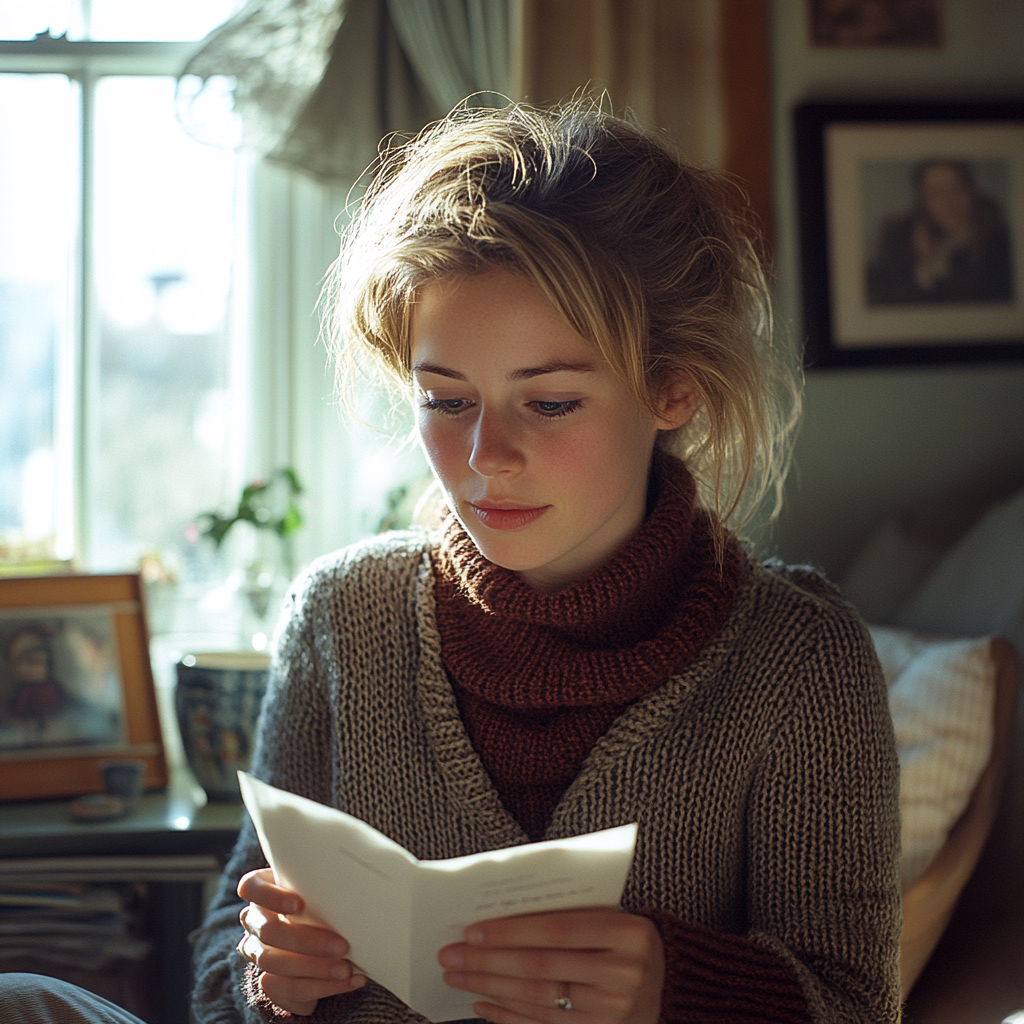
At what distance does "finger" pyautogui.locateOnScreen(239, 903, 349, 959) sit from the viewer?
777 mm

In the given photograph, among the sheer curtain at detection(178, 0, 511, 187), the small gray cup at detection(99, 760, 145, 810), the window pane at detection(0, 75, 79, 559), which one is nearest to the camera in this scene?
the small gray cup at detection(99, 760, 145, 810)

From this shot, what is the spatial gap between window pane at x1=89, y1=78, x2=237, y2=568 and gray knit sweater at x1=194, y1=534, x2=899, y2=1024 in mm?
1258

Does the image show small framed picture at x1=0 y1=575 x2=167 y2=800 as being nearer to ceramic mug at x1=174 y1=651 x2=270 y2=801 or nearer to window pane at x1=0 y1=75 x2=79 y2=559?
ceramic mug at x1=174 y1=651 x2=270 y2=801

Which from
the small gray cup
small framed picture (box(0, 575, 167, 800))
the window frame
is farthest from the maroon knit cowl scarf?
the window frame

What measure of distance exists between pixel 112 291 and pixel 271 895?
1707 millimetres

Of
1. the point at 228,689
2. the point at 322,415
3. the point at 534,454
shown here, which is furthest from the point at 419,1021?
the point at 322,415

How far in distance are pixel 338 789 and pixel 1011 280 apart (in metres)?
1.76

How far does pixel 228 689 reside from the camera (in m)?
A: 1.54

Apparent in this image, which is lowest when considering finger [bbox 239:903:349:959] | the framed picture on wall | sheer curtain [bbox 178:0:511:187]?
finger [bbox 239:903:349:959]

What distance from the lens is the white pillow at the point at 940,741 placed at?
1271mm

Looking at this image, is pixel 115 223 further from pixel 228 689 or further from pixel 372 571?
pixel 372 571

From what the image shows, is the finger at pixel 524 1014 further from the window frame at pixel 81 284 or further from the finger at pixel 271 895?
the window frame at pixel 81 284

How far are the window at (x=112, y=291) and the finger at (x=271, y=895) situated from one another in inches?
56.8

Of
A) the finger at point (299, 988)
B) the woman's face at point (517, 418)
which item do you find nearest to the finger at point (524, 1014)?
the finger at point (299, 988)
